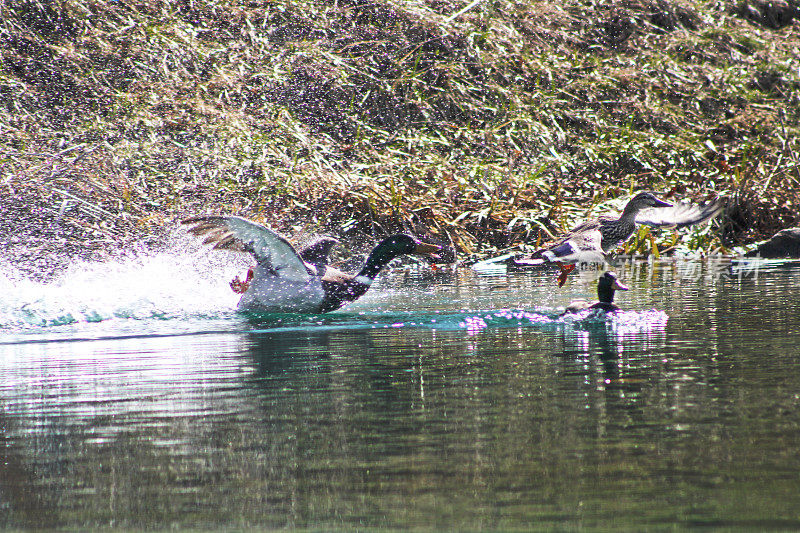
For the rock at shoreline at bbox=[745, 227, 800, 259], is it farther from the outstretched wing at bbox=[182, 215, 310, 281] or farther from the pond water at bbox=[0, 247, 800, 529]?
the outstretched wing at bbox=[182, 215, 310, 281]

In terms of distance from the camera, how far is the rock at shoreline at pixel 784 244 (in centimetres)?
1499

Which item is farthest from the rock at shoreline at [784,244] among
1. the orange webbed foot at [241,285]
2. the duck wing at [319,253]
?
the orange webbed foot at [241,285]

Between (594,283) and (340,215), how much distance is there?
505 cm

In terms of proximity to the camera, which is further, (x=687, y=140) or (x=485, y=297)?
(x=687, y=140)

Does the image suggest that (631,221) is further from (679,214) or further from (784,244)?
(784,244)

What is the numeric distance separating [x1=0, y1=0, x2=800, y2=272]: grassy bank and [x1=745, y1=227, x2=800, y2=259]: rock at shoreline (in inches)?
39.4

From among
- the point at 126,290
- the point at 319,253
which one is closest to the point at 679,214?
the point at 319,253

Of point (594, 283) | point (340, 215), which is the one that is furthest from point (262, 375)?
point (340, 215)

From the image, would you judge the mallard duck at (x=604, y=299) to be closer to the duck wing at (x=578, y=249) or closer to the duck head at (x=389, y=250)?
the duck wing at (x=578, y=249)

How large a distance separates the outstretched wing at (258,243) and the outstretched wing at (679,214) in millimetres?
3062

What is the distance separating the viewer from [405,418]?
4746 mm

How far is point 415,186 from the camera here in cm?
1723

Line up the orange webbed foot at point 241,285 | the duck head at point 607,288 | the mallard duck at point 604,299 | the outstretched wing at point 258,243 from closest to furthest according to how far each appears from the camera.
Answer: the mallard duck at point 604,299
the duck head at point 607,288
the outstretched wing at point 258,243
the orange webbed foot at point 241,285

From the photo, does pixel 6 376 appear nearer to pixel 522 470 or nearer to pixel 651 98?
pixel 522 470
